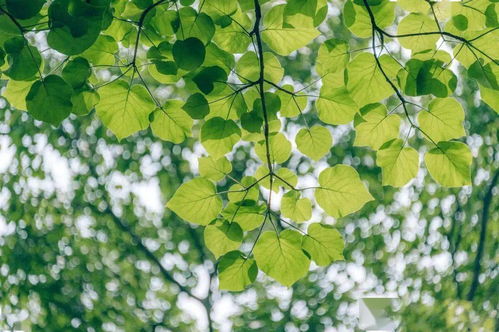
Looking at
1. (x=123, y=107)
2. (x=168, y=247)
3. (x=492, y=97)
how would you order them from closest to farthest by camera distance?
(x=492, y=97)
(x=123, y=107)
(x=168, y=247)

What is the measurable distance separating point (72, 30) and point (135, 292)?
706cm

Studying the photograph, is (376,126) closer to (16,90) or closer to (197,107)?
(197,107)

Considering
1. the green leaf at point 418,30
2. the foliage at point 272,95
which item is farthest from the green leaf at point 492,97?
the green leaf at point 418,30

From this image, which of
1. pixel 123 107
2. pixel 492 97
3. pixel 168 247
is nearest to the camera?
pixel 492 97

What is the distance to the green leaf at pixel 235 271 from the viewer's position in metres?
0.77

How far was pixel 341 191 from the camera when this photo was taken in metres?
0.80

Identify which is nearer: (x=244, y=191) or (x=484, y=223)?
(x=244, y=191)

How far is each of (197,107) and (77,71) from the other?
0.18 m

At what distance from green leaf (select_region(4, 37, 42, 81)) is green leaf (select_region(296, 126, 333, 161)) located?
40 cm

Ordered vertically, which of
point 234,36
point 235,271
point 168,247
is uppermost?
point 234,36

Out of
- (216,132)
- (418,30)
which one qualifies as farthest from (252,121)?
(418,30)

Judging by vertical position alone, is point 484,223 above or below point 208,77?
below

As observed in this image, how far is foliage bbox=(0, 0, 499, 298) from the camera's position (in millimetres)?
751

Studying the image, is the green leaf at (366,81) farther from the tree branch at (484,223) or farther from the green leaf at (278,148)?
the tree branch at (484,223)
